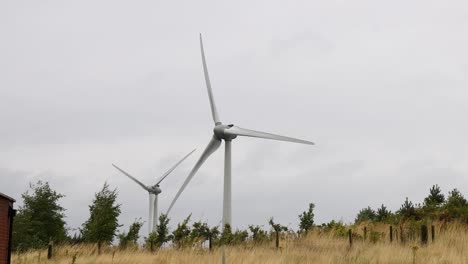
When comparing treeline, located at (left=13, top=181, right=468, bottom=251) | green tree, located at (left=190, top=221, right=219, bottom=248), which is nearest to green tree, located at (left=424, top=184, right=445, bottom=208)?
treeline, located at (left=13, top=181, right=468, bottom=251)

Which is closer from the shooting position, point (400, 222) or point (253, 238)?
point (253, 238)

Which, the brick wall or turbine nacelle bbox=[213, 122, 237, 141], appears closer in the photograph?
the brick wall

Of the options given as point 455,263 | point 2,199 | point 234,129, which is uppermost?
point 234,129

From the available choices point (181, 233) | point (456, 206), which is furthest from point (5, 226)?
point (456, 206)

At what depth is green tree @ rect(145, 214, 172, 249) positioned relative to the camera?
103ft

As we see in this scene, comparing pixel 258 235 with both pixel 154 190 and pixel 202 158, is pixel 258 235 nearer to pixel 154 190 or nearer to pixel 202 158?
pixel 202 158

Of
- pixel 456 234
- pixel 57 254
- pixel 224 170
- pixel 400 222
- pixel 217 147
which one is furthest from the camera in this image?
pixel 217 147

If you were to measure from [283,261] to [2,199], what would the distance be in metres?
10.4

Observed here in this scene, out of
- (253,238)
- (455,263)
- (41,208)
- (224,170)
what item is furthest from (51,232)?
(455,263)

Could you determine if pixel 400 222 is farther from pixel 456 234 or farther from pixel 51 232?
pixel 51 232

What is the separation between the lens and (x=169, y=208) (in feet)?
140

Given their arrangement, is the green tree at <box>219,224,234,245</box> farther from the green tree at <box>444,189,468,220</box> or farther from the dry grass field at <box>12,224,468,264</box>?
the green tree at <box>444,189,468,220</box>

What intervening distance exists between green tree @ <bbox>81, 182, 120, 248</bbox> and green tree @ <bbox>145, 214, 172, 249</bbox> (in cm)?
305

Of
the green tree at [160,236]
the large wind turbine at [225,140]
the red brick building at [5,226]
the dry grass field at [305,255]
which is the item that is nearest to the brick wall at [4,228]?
the red brick building at [5,226]
